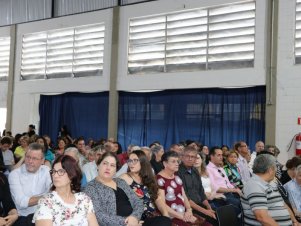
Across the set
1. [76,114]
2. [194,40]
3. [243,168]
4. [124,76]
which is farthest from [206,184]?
[76,114]

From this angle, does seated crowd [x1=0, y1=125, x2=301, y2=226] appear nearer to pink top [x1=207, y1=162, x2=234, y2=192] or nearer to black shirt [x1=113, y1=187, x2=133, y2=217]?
black shirt [x1=113, y1=187, x2=133, y2=217]

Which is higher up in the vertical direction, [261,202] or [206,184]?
[261,202]

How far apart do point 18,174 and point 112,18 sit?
8.14 meters

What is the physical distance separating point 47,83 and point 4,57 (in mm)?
2394

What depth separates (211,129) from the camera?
9.71 meters

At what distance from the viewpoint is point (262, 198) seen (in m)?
3.17

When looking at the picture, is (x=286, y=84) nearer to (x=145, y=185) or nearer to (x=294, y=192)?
(x=294, y=192)

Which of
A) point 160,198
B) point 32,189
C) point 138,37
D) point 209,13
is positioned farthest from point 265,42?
point 32,189

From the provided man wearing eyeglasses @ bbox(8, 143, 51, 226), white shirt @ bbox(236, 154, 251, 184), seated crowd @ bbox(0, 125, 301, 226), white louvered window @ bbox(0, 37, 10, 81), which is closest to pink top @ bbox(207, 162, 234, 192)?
seated crowd @ bbox(0, 125, 301, 226)

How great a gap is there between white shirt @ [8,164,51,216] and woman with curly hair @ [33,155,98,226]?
3.08ft

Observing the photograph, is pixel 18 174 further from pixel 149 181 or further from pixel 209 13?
pixel 209 13

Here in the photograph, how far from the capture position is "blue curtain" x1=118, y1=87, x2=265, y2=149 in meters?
9.20

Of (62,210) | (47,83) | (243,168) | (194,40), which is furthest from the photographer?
(47,83)

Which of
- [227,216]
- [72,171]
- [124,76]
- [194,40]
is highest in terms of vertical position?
[194,40]
